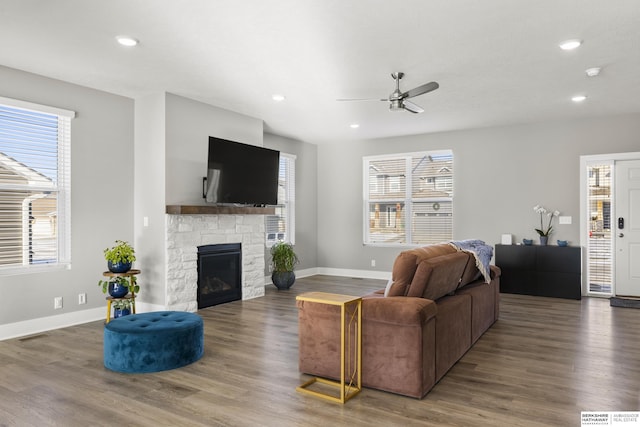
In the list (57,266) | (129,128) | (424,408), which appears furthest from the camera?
(129,128)

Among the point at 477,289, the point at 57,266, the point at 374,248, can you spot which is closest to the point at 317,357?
the point at 477,289

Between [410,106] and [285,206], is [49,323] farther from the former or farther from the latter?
[410,106]

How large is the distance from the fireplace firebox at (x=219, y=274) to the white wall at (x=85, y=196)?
103cm

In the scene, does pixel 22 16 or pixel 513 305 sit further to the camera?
pixel 513 305

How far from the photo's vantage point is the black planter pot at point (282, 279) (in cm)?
737

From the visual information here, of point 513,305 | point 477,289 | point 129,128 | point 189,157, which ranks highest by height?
point 129,128

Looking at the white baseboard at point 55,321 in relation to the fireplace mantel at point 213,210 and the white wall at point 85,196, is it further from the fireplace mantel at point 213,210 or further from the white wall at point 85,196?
the fireplace mantel at point 213,210

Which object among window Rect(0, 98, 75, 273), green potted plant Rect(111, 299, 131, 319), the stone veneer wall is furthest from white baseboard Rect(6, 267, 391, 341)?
window Rect(0, 98, 75, 273)

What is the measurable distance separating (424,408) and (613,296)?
5.35 m

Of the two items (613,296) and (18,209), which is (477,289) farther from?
(18,209)

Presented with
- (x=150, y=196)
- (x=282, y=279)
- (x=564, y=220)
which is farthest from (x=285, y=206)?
(x=564, y=220)

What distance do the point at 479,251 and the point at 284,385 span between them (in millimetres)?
2366

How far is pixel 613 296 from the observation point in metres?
6.65

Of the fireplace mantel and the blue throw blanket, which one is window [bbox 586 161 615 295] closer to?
the blue throw blanket
